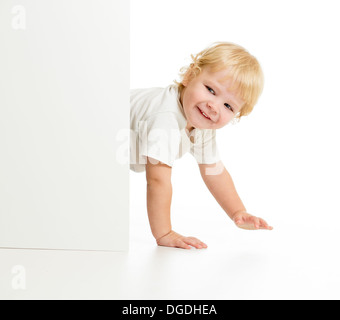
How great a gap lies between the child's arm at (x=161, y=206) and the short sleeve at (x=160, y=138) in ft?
0.08

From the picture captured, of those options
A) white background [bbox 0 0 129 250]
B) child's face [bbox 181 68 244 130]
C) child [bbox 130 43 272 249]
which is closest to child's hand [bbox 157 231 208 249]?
child [bbox 130 43 272 249]

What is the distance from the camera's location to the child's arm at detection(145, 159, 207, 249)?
3.79 feet

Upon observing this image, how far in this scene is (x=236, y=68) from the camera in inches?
49.6

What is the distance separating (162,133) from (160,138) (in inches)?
0.6

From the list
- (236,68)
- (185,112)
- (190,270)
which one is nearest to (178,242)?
(190,270)

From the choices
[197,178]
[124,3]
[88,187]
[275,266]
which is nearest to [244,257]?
[275,266]

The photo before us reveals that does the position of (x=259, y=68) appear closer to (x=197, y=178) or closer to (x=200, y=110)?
(x=200, y=110)

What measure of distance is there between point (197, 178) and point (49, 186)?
1272 mm

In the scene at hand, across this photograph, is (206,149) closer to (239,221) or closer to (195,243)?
(239,221)

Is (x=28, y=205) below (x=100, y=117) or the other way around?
below

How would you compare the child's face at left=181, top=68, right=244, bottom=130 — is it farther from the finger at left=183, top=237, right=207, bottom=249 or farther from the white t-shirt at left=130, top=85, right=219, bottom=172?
the finger at left=183, top=237, right=207, bottom=249

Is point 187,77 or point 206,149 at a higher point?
point 187,77

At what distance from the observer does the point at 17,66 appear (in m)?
1.05

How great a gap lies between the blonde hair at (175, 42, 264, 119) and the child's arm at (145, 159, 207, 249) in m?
0.28
